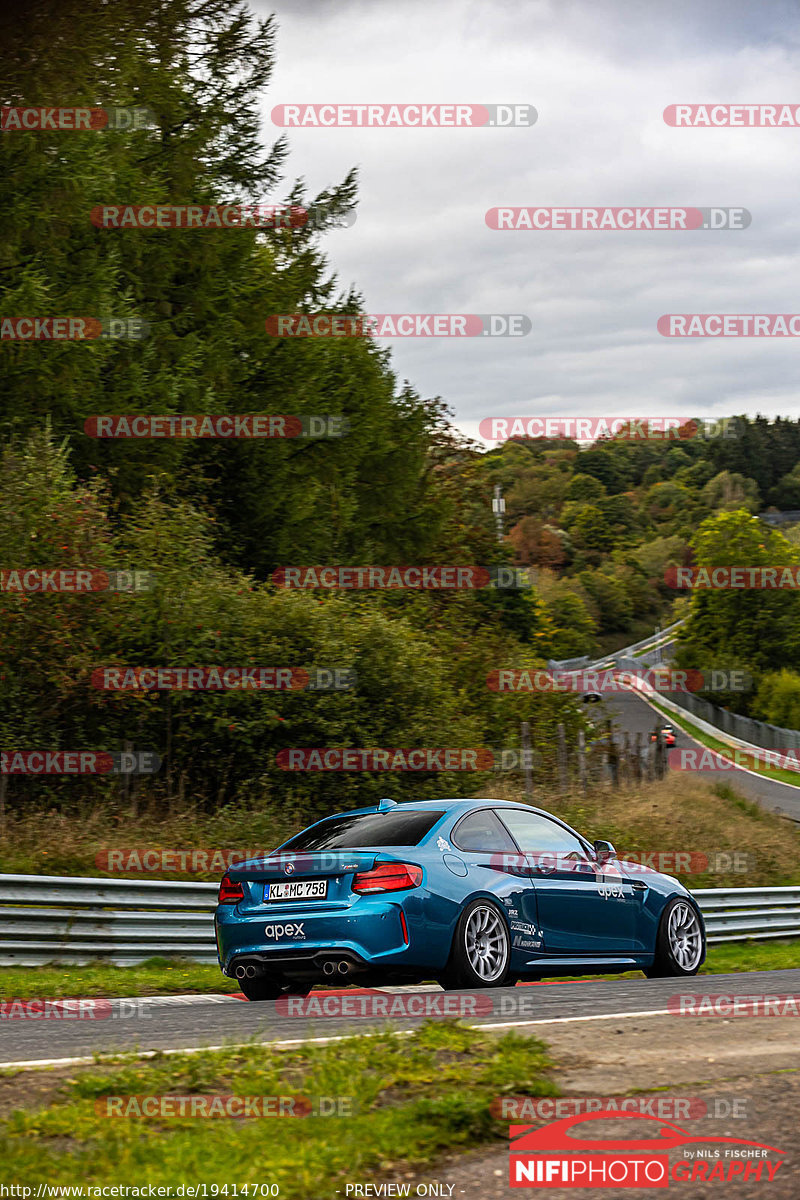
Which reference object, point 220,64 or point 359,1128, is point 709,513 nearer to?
point 220,64

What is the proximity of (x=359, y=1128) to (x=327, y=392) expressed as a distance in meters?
25.0

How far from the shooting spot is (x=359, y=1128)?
14.8 ft

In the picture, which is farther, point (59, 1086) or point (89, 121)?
point (89, 121)

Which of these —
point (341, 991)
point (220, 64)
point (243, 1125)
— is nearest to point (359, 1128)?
point (243, 1125)

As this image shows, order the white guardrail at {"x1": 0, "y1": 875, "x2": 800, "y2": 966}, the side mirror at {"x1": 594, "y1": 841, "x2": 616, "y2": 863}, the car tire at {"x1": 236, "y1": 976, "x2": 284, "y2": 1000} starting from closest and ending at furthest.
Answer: the car tire at {"x1": 236, "y1": 976, "x2": 284, "y2": 1000}
the side mirror at {"x1": 594, "y1": 841, "x2": 616, "y2": 863}
the white guardrail at {"x1": 0, "y1": 875, "x2": 800, "y2": 966}

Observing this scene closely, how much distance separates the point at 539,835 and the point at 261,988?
2460 mm

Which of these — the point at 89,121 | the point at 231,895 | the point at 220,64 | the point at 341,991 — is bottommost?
the point at 341,991

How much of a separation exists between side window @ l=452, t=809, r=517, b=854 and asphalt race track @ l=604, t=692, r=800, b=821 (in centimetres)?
1665

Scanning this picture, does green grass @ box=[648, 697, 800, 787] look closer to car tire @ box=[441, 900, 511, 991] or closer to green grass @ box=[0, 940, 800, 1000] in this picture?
green grass @ box=[0, 940, 800, 1000]

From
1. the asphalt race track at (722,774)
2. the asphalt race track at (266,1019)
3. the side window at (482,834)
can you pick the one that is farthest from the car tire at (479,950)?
the asphalt race track at (722,774)

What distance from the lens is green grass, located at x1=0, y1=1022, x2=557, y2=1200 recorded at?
4.03 m

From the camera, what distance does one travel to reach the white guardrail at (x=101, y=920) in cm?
1117

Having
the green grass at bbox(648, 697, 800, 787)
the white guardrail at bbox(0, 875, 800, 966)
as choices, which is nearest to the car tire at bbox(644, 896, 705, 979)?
the white guardrail at bbox(0, 875, 800, 966)

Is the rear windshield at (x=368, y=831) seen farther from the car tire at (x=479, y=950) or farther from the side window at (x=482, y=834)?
the car tire at (x=479, y=950)
